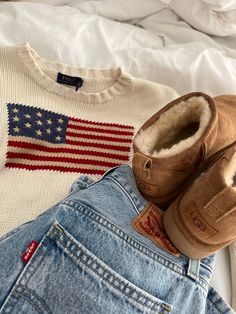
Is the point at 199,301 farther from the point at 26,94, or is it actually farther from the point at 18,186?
the point at 26,94

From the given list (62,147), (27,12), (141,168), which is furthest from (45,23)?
(141,168)

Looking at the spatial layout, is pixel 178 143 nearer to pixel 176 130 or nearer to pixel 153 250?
pixel 176 130

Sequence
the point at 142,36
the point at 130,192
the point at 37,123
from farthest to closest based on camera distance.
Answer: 1. the point at 142,36
2. the point at 37,123
3. the point at 130,192

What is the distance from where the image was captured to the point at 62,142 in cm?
78

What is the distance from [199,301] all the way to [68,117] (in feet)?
1.34

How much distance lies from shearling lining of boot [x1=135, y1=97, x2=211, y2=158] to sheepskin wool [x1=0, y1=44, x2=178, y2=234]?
169 mm

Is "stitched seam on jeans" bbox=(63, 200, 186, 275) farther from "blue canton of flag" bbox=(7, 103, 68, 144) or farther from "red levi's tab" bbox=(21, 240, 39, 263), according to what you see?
"blue canton of flag" bbox=(7, 103, 68, 144)

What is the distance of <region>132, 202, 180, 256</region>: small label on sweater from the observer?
59cm

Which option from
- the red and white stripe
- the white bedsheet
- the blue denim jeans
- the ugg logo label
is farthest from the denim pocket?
the white bedsheet

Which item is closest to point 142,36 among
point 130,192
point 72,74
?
point 72,74

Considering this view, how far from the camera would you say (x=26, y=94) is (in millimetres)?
771

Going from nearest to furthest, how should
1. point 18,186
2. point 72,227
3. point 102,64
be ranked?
1. point 72,227
2. point 18,186
3. point 102,64

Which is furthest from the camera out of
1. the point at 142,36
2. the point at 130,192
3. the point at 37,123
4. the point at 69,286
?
the point at 142,36

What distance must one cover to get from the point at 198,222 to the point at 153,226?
0.08 meters
